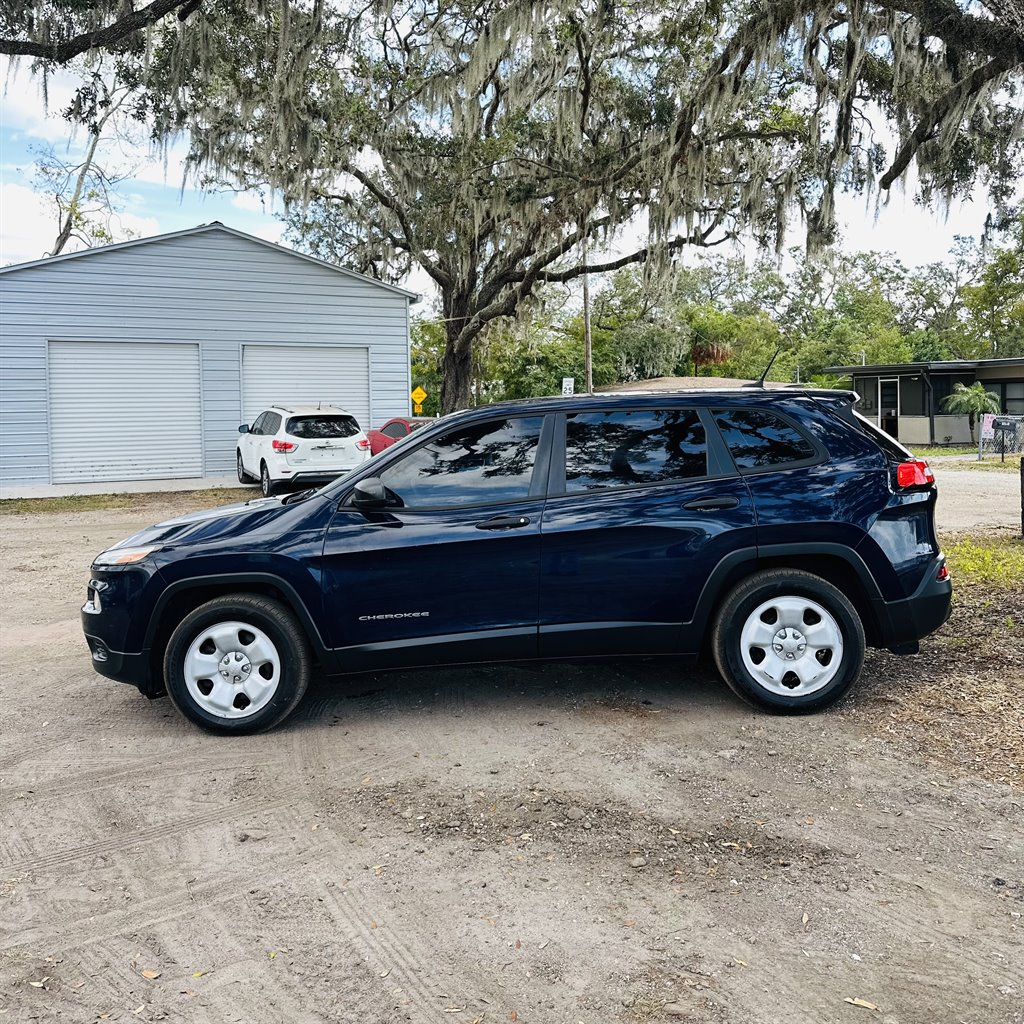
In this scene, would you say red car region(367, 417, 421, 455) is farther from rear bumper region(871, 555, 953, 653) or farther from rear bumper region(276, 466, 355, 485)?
rear bumper region(871, 555, 953, 653)

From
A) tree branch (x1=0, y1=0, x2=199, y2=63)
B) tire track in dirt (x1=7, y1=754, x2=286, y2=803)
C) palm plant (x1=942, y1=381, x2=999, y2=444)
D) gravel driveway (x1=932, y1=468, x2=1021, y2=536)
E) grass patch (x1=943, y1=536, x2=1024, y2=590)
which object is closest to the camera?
tire track in dirt (x1=7, y1=754, x2=286, y2=803)

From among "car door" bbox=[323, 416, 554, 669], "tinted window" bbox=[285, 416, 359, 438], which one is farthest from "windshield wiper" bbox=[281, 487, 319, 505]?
"tinted window" bbox=[285, 416, 359, 438]

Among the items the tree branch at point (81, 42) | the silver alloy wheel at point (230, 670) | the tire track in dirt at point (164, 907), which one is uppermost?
the tree branch at point (81, 42)

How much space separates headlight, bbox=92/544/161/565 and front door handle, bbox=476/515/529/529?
1.67 metres

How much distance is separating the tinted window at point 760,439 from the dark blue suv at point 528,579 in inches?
2.7

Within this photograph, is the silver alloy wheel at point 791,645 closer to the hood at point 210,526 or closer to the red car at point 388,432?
the hood at point 210,526

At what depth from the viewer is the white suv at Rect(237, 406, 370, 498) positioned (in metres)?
16.2

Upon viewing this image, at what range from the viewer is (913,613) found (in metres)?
4.92

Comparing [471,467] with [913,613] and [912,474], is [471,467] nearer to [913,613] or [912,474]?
[912,474]

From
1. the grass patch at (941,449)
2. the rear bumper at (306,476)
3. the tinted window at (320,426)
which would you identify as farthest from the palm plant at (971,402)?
the rear bumper at (306,476)

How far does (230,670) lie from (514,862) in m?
2.05

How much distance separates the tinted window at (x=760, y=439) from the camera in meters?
5.04

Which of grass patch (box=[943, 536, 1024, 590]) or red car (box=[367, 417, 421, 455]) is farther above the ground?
red car (box=[367, 417, 421, 455])

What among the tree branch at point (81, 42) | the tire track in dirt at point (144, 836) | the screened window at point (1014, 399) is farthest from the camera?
the screened window at point (1014, 399)
